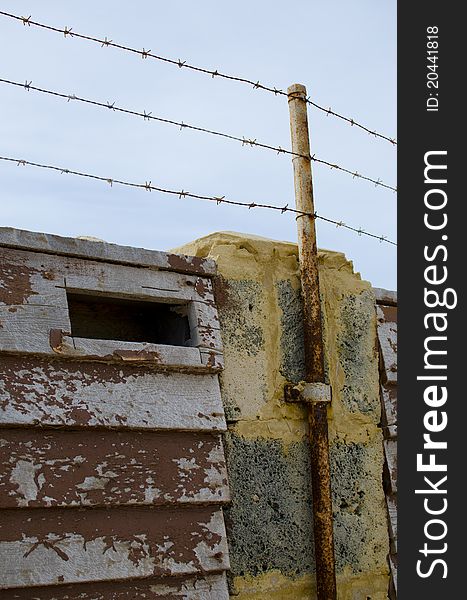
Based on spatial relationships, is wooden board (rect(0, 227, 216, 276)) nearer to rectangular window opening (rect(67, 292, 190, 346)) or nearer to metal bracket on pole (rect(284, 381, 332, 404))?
rectangular window opening (rect(67, 292, 190, 346))

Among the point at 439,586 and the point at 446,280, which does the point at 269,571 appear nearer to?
the point at 439,586

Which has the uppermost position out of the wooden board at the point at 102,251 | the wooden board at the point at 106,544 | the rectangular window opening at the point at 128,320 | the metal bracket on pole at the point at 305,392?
the wooden board at the point at 102,251

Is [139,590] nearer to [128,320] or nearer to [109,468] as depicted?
[109,468]

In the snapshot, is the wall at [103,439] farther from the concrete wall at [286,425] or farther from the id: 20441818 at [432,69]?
the id: 20441818 at [432,69]

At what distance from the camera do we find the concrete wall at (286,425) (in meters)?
2.92

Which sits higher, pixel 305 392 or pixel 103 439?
pixel 305 392

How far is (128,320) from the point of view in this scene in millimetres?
3133

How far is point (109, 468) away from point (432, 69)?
5.59 feet

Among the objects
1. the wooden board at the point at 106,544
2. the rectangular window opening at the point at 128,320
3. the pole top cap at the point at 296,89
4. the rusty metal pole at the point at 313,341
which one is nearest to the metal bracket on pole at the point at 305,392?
the rusty metal pole at the point at 313,341

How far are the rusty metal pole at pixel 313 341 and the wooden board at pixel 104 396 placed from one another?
0.43 meters

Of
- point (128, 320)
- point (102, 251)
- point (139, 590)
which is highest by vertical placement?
point (102, 251)

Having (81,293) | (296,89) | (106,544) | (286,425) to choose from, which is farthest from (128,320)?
(296,89)

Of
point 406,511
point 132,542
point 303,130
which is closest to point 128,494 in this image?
point 132,542

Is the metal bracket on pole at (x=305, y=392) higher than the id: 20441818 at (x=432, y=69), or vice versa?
the id: 20441818 at (x=432, y=69)
